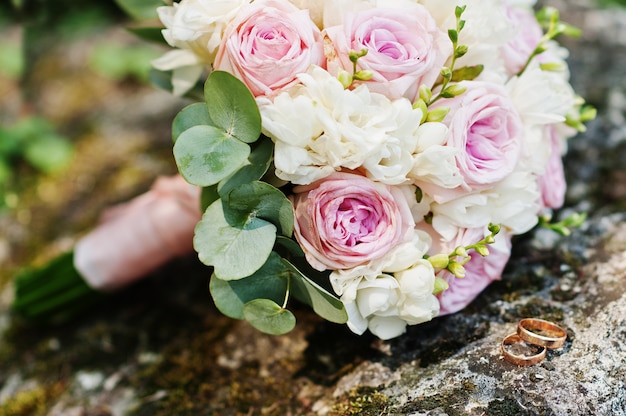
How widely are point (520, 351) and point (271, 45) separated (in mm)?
820

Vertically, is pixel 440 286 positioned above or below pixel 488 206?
below

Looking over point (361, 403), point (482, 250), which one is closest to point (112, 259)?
point (361, 403)

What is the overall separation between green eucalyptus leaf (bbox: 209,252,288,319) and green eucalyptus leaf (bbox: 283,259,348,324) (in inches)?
1.3

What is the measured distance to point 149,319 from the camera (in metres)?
1.85

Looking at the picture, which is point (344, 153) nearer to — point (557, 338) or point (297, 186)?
point (297, 186)

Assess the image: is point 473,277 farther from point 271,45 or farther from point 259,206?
point 271,45

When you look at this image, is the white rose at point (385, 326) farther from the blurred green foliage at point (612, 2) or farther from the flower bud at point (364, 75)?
the blurred green foliage at point (612, 2)

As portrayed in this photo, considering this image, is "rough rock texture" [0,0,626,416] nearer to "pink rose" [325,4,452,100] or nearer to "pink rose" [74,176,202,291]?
"pink rose" [74,176,202,291]

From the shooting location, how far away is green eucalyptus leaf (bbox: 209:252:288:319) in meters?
1.26

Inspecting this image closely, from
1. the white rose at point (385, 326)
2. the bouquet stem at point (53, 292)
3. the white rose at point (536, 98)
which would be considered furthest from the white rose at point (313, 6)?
the bouquet stem at point (53, 292)

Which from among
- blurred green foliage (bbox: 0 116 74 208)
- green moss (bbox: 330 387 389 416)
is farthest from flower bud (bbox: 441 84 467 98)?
blurred green foliage (bbox: 0 116 74 208)

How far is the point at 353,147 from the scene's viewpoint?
3.60ft

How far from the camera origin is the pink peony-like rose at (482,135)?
3.88 ft

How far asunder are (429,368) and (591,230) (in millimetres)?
674
